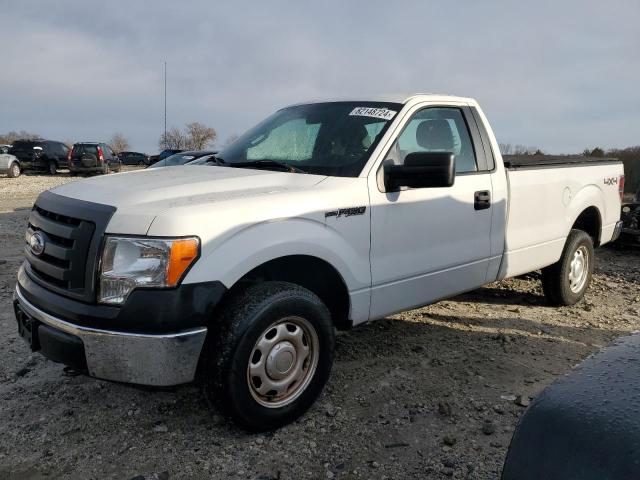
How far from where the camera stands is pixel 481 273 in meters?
4.12

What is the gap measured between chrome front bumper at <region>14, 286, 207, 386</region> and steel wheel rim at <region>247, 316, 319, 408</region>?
34 centimetres

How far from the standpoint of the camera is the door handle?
3.94 metres

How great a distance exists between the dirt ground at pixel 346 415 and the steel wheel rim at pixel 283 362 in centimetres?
23

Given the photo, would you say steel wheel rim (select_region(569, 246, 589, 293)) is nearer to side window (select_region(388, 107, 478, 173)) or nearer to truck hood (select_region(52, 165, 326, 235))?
side window (select_region(388, 107, 478, 173))

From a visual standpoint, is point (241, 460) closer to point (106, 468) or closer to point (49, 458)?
point (106, 468)

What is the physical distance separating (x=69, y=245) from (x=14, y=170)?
23060 millimetres

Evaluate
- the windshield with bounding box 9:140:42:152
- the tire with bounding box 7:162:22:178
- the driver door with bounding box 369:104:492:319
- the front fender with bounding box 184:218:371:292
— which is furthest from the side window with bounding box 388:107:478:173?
the windshield with bounding box 9:140:42:152

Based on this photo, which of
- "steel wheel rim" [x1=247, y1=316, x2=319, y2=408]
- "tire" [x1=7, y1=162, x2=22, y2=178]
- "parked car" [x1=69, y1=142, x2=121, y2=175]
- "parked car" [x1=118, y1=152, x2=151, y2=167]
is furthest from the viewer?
"parked car" [x1=118, y1=152, x2=151, y2=167]

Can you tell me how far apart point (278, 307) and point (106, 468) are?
1.14 metres

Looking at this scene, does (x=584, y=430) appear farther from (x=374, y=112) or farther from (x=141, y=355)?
(x=374, y=112)

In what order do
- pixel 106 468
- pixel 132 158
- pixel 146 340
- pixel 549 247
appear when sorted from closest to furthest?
pixel 146 340 < pixel 106 468 < pixel 549 247 < pixel 132 158

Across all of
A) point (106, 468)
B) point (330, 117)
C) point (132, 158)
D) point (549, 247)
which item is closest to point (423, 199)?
point (330, 117)

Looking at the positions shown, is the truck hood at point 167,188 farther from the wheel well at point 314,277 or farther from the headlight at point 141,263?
the wheel well at point 314,277

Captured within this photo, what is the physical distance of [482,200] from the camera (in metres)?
3.98
